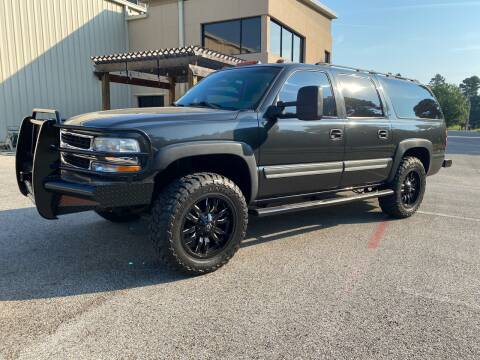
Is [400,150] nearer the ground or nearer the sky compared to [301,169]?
nearer the sky

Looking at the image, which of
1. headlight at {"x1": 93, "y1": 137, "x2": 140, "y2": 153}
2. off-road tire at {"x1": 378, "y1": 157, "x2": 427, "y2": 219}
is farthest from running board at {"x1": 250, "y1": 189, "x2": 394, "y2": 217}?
headlight at {"x1": 93, "y1": 137, "x2": 140, "y2": 153}

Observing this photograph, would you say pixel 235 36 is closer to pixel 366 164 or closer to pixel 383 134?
pixel 383 134

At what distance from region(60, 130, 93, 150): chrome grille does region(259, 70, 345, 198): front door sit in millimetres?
1534

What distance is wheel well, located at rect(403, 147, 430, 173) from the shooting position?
567 centimetres

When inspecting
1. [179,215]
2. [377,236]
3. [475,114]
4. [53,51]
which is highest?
[53,51]

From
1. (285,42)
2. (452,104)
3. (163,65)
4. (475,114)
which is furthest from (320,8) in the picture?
(475,114)

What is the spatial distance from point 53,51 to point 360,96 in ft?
49.9

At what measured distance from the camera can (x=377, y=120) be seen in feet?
16.2

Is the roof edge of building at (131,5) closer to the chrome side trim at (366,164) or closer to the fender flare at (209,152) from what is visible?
the chrome side trim at (366,164)

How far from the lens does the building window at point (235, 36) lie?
1677 cm

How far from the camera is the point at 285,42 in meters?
18.7

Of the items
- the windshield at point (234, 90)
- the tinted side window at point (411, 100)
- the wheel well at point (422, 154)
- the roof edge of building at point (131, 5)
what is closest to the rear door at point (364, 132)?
the tinted side window at point (411, 100)

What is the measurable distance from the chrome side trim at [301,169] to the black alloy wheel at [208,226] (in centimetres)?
58

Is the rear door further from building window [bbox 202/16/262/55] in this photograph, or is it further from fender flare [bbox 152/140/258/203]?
building window [bbox 202/16/262/55]
